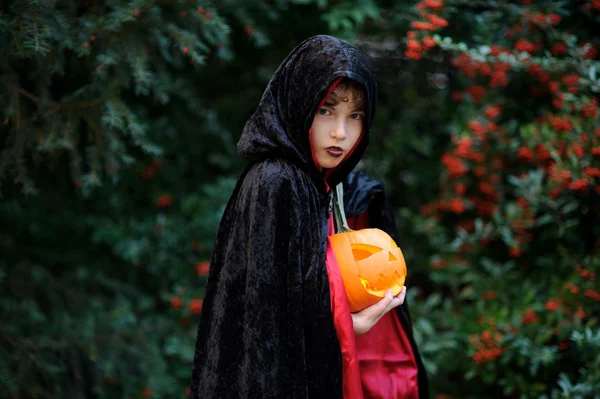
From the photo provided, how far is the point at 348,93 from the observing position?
1.77 metres

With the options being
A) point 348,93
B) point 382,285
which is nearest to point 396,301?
point 382,285

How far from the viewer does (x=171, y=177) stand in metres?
3.60

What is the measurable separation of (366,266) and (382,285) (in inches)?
3.6

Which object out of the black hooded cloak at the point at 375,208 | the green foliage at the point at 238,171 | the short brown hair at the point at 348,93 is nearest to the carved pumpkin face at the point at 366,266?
the black hooded cloak at the point at 375,208

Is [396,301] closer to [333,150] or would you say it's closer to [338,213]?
[338,213]

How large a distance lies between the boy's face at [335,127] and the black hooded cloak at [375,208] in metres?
0.26

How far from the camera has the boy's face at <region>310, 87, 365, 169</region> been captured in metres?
1.77

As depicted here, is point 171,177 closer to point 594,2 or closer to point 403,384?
point 403,384

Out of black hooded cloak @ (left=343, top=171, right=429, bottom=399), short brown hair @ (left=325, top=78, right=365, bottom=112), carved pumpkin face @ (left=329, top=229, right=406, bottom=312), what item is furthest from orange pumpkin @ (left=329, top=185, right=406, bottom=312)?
short brown hair @ (left=325, top=78, right=365, bottom=112)

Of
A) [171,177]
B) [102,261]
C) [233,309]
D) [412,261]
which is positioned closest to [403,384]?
[233,309]

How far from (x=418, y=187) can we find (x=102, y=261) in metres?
2.18

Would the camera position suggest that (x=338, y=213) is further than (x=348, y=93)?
Yes

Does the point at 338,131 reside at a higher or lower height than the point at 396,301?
higher

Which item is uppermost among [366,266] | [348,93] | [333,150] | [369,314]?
[348,93]
